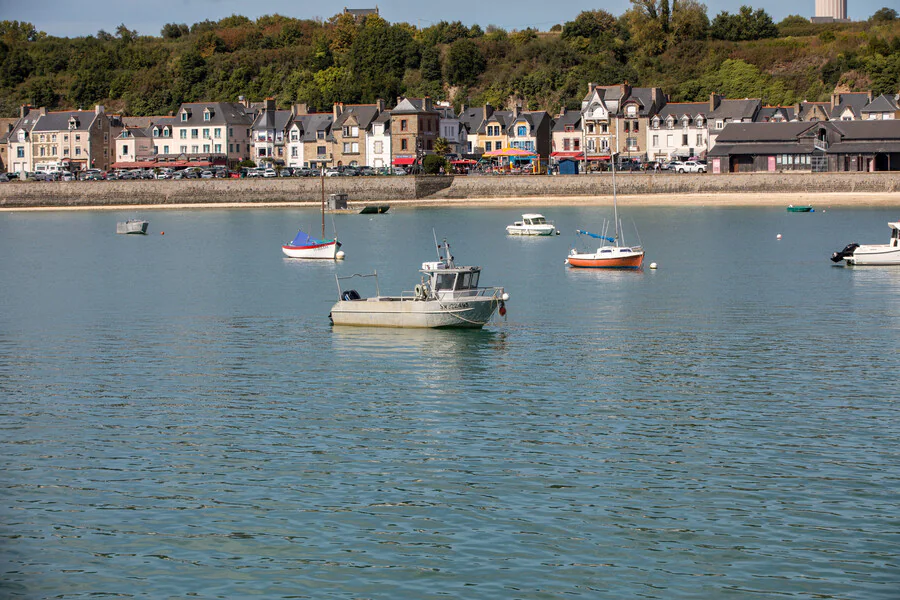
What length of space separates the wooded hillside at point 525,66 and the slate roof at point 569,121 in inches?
283

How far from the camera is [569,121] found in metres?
151

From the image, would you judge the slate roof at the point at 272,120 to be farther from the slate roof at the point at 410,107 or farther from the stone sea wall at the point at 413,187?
the stone sea wall at the point at 413,187

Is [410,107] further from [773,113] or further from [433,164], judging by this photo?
[773,113]

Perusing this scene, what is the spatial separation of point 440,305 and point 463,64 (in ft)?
469

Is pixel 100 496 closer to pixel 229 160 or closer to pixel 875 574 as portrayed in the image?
pixel 875 574

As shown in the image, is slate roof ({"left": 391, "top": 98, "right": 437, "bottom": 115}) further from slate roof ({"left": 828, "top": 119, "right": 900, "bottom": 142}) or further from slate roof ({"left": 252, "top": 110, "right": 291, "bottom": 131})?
slate roof ({"left": 828, "top": 119, "right": 900, "bottom": 142})

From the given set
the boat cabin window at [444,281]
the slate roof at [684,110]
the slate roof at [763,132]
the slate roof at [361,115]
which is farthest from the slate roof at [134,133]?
the boat cabin window at [444,281]

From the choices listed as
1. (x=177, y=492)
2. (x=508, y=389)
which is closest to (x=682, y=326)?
(x=508, y=389)

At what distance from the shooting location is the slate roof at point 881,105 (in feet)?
446

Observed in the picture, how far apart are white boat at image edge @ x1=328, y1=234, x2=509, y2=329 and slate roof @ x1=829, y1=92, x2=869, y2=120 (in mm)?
105983

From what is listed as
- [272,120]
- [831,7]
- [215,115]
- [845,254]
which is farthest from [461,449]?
[831,7]

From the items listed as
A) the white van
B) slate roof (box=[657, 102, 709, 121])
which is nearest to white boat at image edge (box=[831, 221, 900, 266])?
slate roof (box=[657, 102, 709, 121])

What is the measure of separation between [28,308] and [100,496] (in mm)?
34880

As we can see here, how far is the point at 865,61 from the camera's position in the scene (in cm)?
15512
